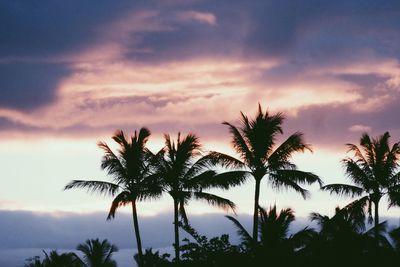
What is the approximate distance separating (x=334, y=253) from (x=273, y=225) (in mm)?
3372

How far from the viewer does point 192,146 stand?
37.6 metres

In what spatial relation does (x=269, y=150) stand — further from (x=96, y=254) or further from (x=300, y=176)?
(x=96, y=254)

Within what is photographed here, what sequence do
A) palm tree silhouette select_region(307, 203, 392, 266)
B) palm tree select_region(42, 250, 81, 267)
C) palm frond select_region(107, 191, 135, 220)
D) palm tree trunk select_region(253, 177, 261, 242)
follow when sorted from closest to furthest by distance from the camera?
palm tree silhouette select_region(307, 203, 392, 266) → palm tree trunk select_region(253, 177, 261, 242) → palm frond select_region(107, 191, 135, 220) → palm tree select_region(42, 250, 81, 267)

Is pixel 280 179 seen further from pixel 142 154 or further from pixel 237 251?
pixel 142 154

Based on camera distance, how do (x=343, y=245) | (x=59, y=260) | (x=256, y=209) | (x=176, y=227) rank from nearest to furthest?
(x=343, y=245) → (x=256, y=209) → (x=176, y=227) → (x=59, y=260)

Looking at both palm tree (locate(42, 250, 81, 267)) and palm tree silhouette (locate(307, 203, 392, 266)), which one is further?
palm tree (locate(42, 250, 81, 267))

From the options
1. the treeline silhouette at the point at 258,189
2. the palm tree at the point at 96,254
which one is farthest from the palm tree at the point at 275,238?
the palm tree at the point at 96,254

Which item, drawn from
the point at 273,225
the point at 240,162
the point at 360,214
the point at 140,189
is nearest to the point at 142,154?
the point at 140,189

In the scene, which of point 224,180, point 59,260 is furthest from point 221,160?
point 59,260

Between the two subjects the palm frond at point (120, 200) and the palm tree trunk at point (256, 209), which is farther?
the palm frond at point (120, 200)

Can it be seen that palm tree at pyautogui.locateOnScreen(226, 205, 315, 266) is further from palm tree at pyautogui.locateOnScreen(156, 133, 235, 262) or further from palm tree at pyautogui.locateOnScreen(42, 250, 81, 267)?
palm tree at pyautogui.locateOnScreen(42, 250, 81, 267)

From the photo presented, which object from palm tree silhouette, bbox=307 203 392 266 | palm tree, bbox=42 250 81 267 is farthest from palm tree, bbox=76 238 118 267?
palm tree silhouette, bbox=307 203 392 266

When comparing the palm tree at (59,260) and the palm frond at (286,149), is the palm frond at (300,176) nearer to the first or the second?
the palm frond at (286,149)

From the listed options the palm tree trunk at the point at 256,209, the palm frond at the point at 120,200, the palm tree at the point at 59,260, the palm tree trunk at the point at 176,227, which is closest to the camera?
the palm tree trunk at the point at 256,209
